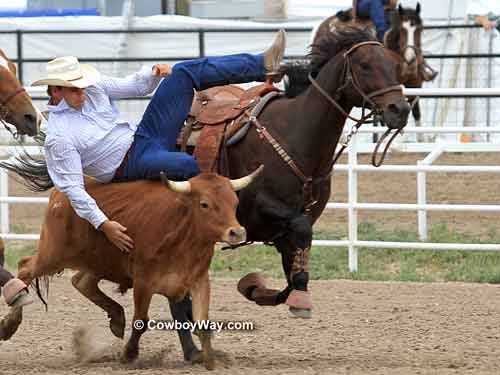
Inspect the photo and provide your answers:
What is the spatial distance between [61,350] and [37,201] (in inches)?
147

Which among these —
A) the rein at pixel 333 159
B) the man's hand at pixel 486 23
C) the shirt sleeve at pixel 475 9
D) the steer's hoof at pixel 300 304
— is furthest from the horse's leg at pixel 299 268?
the shirt sleeve at pixel 475 9

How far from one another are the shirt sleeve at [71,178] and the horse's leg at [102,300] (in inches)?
28.4

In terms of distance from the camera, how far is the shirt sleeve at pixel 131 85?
671 centimetres

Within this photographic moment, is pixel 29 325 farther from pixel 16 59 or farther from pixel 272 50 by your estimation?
pixel 16 59

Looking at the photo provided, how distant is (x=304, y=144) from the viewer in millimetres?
6918

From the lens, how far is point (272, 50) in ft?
22.6

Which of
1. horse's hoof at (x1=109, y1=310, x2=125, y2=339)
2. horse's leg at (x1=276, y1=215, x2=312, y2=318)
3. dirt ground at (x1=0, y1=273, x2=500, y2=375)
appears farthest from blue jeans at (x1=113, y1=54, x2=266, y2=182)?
dirt ground at (x1=0, y1=273, x2=500, y2=375)

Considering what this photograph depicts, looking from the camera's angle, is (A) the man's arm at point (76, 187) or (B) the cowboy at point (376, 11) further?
(B) the cowboy at point (376, 11)

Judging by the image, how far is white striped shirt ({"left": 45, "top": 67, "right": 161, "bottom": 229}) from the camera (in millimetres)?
6242

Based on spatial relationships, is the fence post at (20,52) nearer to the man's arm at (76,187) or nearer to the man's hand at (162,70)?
the man's hand at (162,70)

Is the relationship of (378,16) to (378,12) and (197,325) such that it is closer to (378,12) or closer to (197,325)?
(378,12)

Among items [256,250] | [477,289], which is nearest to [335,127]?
[477,289]

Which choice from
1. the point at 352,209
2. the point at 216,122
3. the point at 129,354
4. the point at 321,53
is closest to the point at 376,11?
the point at 352,209

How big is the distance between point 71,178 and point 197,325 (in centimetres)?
96
